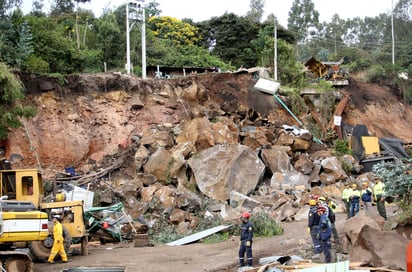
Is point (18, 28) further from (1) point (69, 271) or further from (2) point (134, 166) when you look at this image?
(1) point (69, 271)

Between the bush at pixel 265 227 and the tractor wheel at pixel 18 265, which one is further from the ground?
the tractor wheel at pixel 18 265

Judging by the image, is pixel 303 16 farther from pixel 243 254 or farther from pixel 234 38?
pixel 243 254

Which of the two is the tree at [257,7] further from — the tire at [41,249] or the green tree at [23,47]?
the tire at [41,249]

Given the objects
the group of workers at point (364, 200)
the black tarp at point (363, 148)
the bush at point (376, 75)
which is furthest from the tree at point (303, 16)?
the group of workers at point (364, 200)

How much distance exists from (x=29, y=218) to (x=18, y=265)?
116cm

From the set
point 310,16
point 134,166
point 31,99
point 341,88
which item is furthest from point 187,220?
point 310,16

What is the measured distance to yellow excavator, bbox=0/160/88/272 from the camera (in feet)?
39.1

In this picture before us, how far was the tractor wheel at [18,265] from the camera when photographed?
1149cm

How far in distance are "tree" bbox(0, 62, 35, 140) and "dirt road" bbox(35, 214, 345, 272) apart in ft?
16.3

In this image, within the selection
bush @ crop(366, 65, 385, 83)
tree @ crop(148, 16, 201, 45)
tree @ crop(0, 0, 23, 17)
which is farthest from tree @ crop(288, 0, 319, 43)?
tree @ crop(0, 0, 23, 17)

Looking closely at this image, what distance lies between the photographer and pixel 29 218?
12.3 metres

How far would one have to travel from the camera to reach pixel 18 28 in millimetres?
26328

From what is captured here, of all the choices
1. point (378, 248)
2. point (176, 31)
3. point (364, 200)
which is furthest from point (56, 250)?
point (176, 31)

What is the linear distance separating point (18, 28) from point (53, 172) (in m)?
7.86
